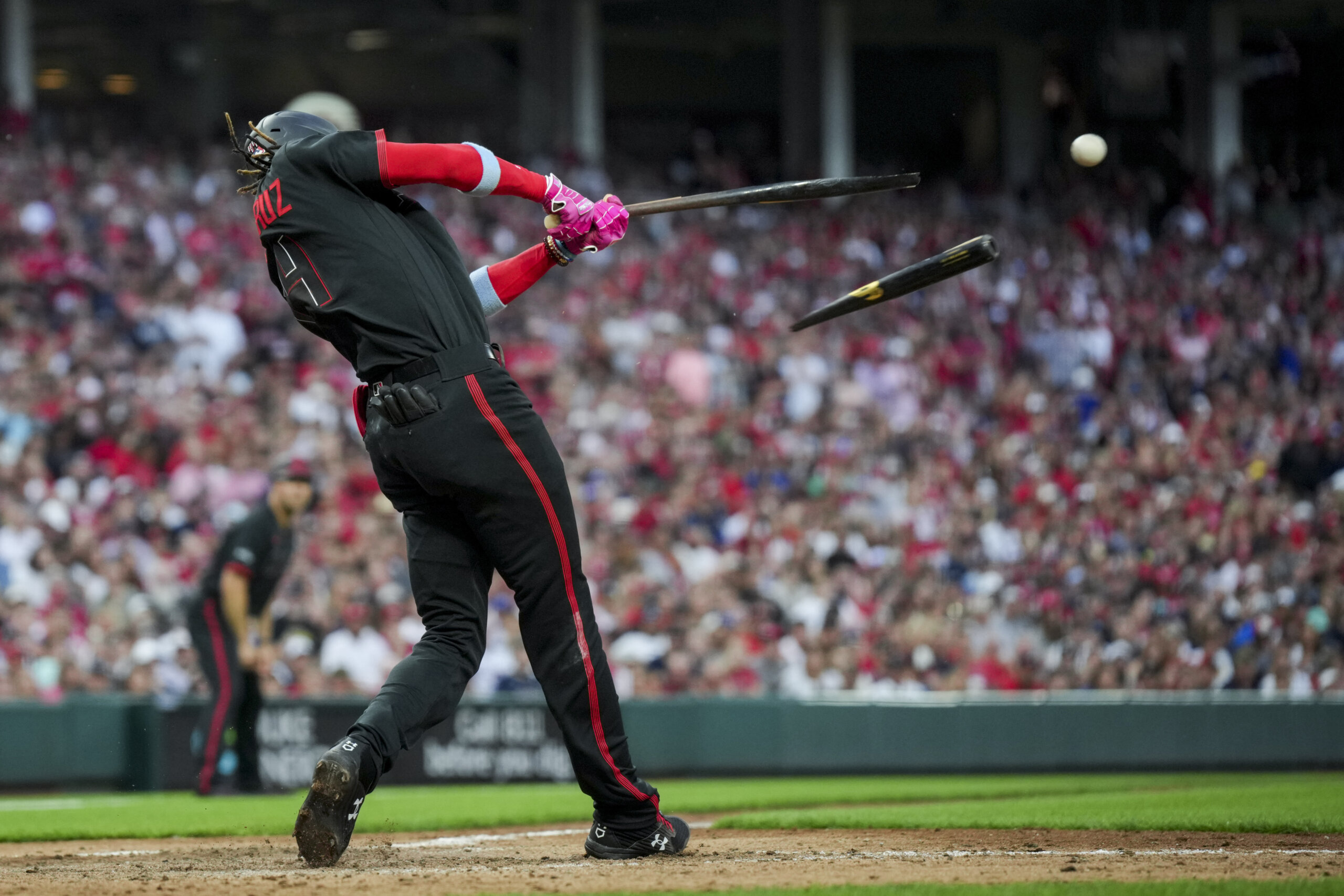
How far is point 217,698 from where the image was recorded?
9.87 m

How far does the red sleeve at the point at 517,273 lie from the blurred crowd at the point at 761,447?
7.70 m

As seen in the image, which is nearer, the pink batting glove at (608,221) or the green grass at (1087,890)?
the green grass at (1087,890)

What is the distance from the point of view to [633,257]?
745 inches

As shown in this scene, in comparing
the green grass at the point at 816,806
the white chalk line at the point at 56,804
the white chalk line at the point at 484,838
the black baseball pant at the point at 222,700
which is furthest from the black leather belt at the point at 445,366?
the black baseball pant at the point at 222,700

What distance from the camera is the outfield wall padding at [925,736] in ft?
40.1

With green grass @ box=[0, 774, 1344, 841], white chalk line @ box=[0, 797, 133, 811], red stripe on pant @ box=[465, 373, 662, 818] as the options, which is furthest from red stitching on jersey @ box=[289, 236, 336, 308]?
white chalk line @ box=[0, 797, 133, 811]

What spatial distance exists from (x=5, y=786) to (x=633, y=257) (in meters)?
9.89

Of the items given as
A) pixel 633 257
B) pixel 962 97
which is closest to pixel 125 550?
pixel 633 257

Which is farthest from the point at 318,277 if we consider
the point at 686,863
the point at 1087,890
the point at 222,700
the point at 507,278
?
the point at 222,700

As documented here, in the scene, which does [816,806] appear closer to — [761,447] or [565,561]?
[565,561]

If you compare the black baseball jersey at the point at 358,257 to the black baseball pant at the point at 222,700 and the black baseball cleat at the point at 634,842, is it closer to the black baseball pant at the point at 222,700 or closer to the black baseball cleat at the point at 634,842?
the black baseball cleat at the point at 634,842

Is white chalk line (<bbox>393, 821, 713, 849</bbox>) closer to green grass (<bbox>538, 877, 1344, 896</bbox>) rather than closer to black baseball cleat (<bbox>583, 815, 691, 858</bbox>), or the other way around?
black baseball cleat (<bbox>583, 815, 691, 858</bbox>)

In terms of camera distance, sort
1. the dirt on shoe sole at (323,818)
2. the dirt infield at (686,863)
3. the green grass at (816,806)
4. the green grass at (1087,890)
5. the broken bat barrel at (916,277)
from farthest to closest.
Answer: the green grass at (816,806), the broken bat barrel at (916,277), the dirt on shoe sole at (323,818), the dirt infield at (686,863), the green grass at (1087,890)

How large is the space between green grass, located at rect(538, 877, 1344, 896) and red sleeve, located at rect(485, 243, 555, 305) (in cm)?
216
